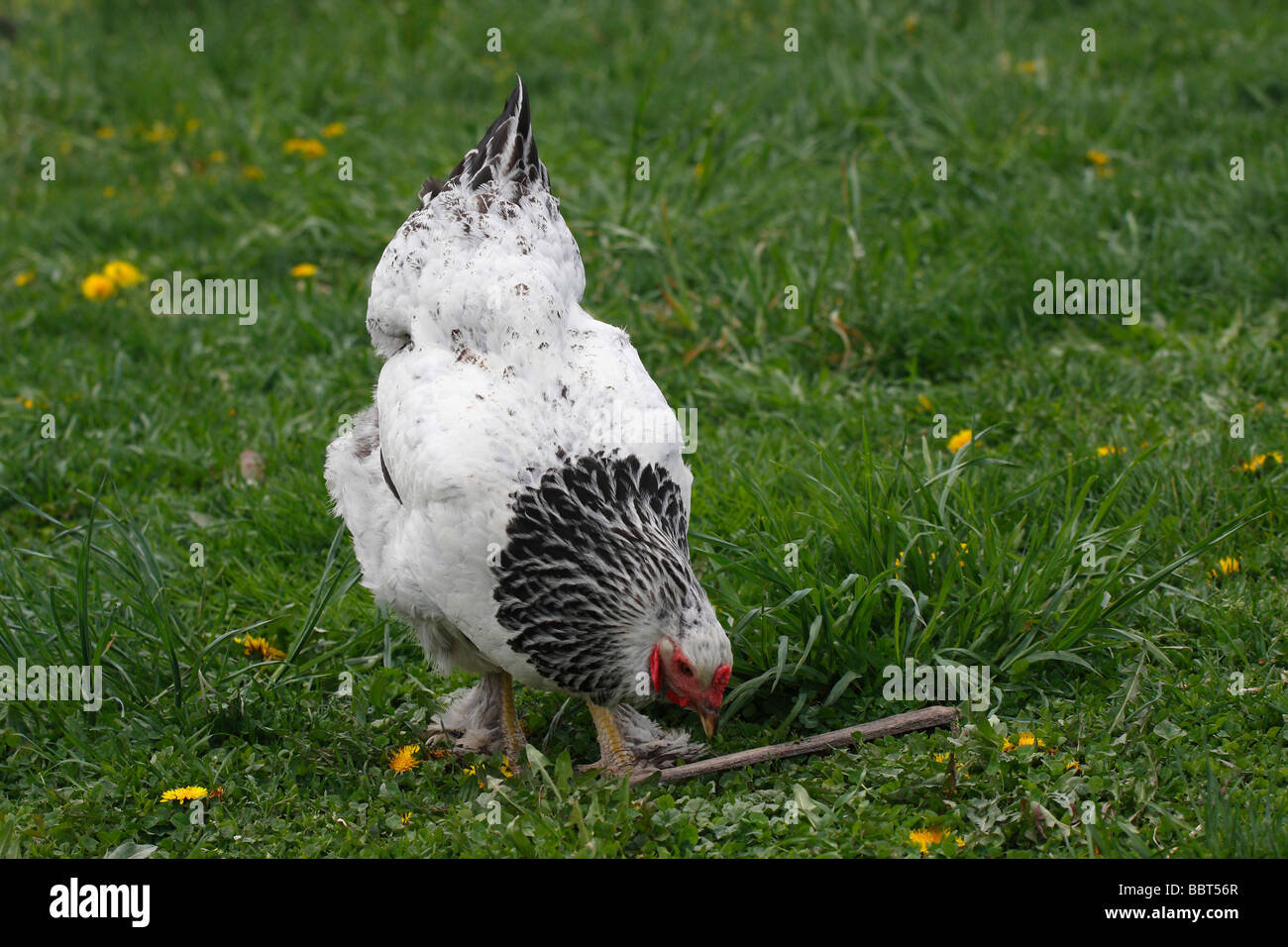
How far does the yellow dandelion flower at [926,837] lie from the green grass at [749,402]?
0.03 m

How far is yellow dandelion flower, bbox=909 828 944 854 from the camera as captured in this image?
2.82 m

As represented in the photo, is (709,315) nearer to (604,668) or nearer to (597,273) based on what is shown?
(597,273)

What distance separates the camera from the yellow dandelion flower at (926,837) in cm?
282

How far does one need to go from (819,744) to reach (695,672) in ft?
1.50

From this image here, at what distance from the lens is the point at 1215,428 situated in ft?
14.3

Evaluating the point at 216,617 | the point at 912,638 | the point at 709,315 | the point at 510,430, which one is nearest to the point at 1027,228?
the point at 709,315

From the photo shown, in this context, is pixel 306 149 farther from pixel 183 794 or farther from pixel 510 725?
pixel 183 794

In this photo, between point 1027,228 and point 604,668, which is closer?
point 604,668

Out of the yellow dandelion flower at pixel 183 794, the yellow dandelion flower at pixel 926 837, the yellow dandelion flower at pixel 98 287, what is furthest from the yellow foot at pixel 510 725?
the yellow dandelion flower at pixel 98 287

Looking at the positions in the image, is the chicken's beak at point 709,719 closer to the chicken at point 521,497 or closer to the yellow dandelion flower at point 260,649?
the chicken at point 521,497

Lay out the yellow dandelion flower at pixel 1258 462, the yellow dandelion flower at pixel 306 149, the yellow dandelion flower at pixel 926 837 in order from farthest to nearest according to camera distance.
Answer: the yellow dandelion flower at pixel 306 149 < the yellow dandelion flower at pixel 1258 462 < the yellow dandelion flower at pixel 926 837

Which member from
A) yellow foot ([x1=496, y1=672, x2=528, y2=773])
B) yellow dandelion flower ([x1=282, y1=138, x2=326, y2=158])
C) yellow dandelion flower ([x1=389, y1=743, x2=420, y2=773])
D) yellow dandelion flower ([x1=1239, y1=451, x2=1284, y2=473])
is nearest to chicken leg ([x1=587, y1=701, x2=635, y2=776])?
yellow foot ([x1=496, y1=672, x2=528, y2=773])

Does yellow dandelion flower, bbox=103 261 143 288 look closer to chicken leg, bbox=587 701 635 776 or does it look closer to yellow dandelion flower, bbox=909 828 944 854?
chicken leg, bbox=587 701 635 776
